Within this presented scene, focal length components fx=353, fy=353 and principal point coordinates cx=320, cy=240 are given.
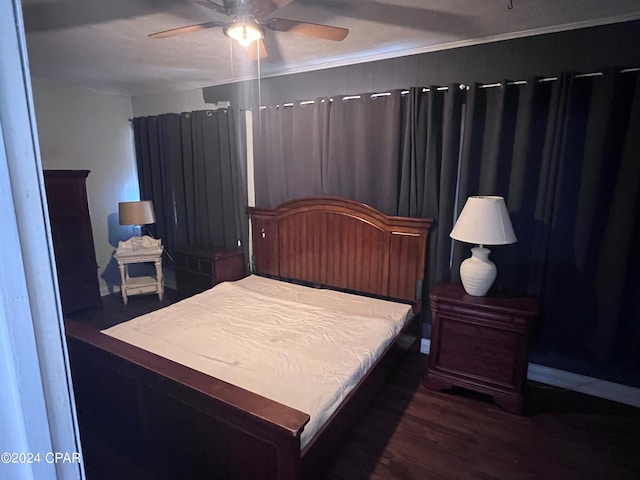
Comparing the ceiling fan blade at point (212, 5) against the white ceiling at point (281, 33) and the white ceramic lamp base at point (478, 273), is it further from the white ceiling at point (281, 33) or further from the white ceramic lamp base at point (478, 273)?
the white ceramic lamp base at point (478, 273)

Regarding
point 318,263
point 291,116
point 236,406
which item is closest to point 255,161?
point 291,116

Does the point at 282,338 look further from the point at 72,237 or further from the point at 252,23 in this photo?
the point at 72,237

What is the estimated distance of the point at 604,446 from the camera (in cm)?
194

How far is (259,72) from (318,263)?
189 centimetres

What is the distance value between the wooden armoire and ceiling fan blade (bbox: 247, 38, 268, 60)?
2.05 meters

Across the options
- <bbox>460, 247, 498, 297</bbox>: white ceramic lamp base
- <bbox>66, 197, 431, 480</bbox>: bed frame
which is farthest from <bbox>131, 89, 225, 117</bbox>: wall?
<bbox>460, 247, 498, 297</bbox>: white ceramic lamp base

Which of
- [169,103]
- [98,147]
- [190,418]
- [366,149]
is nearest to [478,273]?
[366,149]

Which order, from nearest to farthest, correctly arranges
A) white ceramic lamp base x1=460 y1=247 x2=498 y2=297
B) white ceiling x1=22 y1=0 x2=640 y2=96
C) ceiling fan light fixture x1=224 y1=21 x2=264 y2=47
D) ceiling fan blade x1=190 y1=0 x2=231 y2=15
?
ceiling fan blade x1=190 y1=0 x2=231 y2=15, ceiling fan light fixture x1=224 y1=21 x2=264 y2=47, white ceiling x1=22 y1=0 x2=640 y2=96, white ceramic lamp base x1=460 y1=247 x2=498 y2=297

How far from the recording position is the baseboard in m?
2.28

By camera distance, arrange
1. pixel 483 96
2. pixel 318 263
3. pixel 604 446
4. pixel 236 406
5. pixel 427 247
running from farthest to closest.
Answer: pixel 318 263 → pixel 427 247 → pixel 483 96 → pixel 604 446 → pixel 236 406

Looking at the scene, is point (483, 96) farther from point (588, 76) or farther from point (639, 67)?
point (639, 67)

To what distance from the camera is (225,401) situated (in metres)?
1.42

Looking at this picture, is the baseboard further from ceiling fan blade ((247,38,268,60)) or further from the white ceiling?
ceiling fan blade ((247,38,268,60))

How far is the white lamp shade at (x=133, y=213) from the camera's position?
388 centimetres
